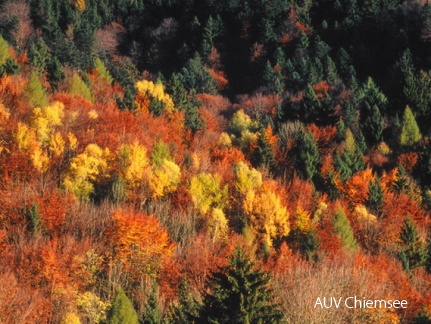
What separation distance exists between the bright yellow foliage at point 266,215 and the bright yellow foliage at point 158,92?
28.1 metres

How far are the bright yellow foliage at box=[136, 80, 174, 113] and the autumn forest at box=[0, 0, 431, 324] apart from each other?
43 centimetres

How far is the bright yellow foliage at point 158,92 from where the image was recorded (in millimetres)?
78875

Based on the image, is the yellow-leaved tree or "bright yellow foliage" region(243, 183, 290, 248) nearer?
the yellow-leaved tree

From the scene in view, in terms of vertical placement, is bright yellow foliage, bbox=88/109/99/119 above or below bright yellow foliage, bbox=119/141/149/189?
above

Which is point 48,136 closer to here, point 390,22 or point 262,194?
point 262,194

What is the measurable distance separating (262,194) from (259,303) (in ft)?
116

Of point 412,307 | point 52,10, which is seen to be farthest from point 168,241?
point 52,10

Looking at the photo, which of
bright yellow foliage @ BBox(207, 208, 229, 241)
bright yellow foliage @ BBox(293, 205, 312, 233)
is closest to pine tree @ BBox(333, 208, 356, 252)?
bright yellow foliage @ BBox(293, 205, 312, 233)

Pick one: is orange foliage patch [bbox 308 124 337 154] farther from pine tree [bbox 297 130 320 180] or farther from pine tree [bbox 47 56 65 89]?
pine tree [bbox 47 56 65 89]

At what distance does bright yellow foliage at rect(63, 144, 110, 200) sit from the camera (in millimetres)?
50688

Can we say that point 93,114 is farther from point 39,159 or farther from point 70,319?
point 70,319

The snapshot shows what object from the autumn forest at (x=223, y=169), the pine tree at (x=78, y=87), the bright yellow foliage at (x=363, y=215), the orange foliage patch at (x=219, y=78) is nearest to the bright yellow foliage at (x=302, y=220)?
the autumn forest at (x=223, y=169)

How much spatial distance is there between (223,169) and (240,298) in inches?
1685

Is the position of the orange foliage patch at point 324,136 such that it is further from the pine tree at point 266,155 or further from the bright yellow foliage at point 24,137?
the bright yellow foliage at point 24,137
